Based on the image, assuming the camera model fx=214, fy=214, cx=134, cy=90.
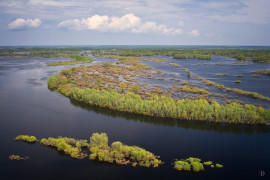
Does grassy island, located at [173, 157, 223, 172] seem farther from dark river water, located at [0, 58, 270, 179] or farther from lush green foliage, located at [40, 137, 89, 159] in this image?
lush green foliage, located at [40, 137, 89, 159]

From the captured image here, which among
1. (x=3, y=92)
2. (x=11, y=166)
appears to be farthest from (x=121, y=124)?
(x=3, y=92)

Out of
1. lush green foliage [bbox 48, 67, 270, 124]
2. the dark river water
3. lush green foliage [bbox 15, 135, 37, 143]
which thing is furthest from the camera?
lush green foliage [bbox 48, 67, 270, 124]

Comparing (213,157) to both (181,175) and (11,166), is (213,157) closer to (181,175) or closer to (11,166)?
(181,175)

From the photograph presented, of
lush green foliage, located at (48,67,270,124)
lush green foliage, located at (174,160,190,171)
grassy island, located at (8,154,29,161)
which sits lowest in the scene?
lush green foliage, located at (174,160,190,171)

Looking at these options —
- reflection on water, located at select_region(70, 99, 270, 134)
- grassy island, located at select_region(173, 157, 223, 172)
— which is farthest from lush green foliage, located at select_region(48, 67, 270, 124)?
grassy island, located at select_region(173, 157, 223, 172)

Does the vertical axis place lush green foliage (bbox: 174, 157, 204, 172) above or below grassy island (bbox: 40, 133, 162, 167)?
below

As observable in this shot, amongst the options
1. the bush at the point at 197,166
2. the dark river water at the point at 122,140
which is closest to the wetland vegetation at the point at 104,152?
the dark river water at the point at 122,140
